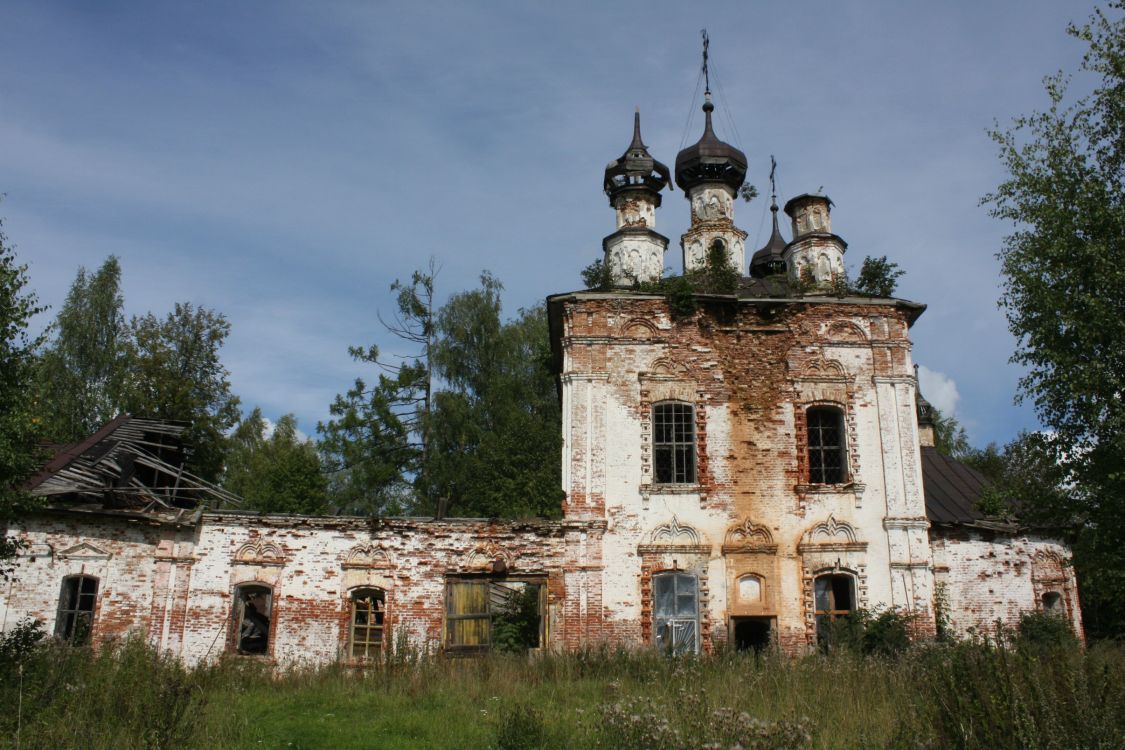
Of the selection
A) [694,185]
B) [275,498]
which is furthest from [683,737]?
[275,498]

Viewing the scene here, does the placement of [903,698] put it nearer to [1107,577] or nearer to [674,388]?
[1107,577]

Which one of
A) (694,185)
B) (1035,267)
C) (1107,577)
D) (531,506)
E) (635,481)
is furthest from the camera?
(694,185)

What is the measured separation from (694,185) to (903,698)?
1508 cm

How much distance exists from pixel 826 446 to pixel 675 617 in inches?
175

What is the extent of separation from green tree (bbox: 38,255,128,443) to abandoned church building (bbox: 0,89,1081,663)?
1346cm

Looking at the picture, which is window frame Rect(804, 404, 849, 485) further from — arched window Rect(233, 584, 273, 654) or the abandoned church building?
arched window Rect(233, 584, 273, 654)

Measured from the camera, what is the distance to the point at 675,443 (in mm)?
16531

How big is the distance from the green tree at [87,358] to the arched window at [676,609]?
2202 centimetres

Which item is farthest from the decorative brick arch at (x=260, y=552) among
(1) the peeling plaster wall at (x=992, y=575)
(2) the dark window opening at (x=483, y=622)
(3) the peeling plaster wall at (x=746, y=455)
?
(1) the peeling plaster wall at (x=992, y=575)

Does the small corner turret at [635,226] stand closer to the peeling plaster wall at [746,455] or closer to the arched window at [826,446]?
the peeling plaster wall at [746,455]

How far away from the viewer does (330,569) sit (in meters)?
15.5

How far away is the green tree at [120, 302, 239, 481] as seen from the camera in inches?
1085

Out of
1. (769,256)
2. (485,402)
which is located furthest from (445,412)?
(769,256)

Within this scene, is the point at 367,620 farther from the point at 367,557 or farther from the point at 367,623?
the point at 367,557
